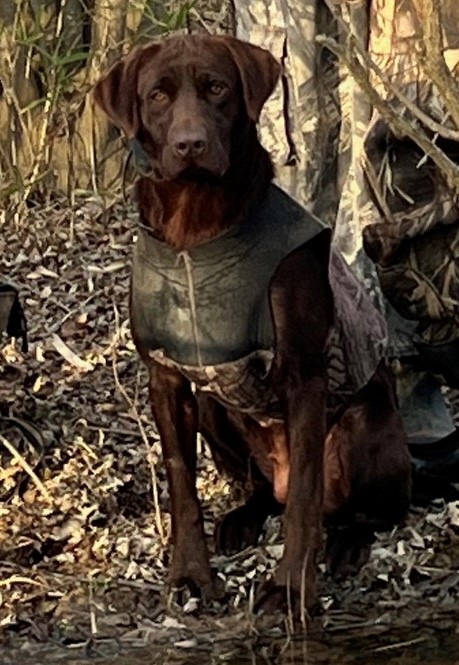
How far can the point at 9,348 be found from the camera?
253 inches

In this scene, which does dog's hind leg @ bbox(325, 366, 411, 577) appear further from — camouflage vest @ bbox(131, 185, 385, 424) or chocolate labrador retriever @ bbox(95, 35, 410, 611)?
camouflage vest @ bbox(131, 185, 385, 424)

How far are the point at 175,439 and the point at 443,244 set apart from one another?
3.76 ft

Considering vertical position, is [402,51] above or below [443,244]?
above

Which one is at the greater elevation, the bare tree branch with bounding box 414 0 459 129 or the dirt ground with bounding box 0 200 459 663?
the bare tree branch with bounding box 414 0 459 129

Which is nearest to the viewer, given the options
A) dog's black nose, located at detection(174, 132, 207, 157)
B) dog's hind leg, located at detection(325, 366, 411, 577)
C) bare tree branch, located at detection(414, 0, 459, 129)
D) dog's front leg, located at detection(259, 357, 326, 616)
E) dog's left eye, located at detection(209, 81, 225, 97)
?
bare tree branch, located at detection(414, 0, 459, 129)

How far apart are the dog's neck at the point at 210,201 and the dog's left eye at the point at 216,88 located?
178mm

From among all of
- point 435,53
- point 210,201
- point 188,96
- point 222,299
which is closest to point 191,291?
point 222,299

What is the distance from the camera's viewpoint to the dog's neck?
444 centimetres

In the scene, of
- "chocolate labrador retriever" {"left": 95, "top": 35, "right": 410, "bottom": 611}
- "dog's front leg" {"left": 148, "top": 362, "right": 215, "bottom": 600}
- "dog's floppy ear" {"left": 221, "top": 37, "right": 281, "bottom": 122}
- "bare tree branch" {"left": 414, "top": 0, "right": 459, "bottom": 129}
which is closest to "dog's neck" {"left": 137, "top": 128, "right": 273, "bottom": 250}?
"chocolate labrador retriever" {"left": 95, "top": 35, "right": 410, "bottom": 611}

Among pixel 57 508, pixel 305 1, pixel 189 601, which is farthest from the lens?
pixel 305 1

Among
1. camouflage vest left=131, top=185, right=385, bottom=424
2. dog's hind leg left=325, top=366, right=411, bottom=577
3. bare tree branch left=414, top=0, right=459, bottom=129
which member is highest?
bare tree branch left=414, top=0, right=459, bottom=129

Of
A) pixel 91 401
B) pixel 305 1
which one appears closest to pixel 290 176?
pixel 305 1

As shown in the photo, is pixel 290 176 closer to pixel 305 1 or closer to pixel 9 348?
pixel 305 1

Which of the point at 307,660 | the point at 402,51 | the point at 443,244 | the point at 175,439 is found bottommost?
the point at 307,660
